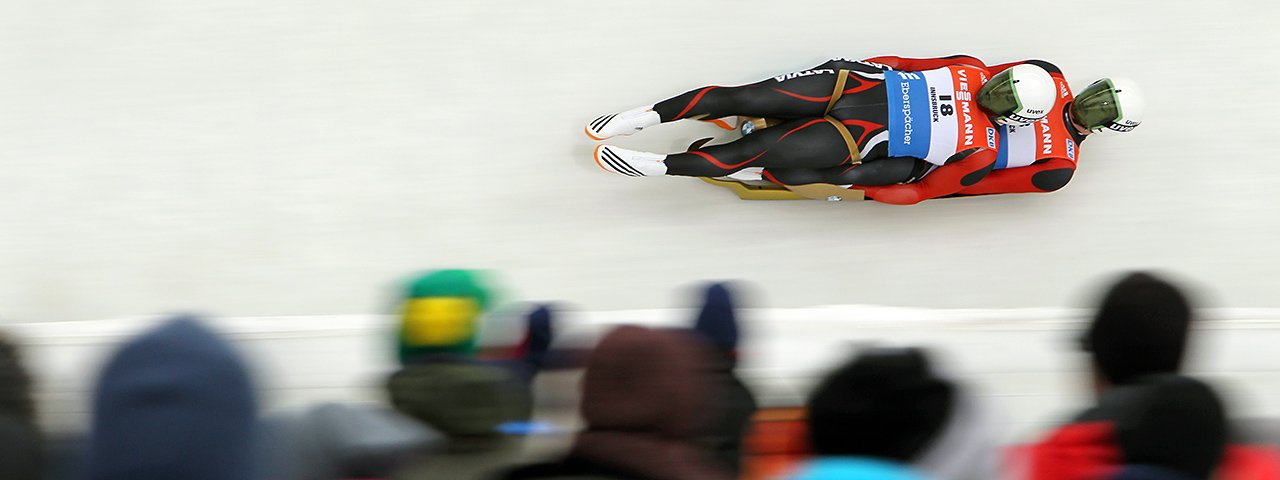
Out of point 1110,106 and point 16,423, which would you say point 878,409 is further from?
point 1110,106

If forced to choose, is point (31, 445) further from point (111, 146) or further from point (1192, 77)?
point (1192, 77)

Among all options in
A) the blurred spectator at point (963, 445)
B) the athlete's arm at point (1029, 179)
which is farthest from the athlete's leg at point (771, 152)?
the blurred spectator at point (963, 445)

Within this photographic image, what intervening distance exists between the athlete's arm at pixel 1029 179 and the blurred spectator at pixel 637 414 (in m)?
2.62

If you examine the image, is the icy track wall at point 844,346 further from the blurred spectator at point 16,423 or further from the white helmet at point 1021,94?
the blurred spectator at point 16,423

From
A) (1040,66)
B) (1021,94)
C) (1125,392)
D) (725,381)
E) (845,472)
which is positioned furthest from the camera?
(1040,66)

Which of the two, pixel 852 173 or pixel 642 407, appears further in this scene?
pixel 852 173

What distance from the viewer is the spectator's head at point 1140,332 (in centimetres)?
190

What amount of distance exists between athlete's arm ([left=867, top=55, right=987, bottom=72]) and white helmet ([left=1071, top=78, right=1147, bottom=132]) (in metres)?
0.36

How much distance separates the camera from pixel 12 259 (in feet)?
12.4

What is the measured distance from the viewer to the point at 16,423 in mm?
1454

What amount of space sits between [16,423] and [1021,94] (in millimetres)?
3046

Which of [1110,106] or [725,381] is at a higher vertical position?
[1110,106]

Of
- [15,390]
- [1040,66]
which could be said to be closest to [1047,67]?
[1040,66]

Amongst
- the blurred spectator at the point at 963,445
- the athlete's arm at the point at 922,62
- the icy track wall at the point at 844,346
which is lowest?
the icy track wall at the point at 844,346
